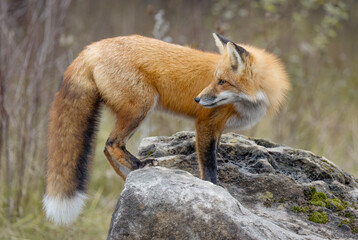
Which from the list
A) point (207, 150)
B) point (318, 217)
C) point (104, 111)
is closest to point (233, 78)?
point (207, 150)

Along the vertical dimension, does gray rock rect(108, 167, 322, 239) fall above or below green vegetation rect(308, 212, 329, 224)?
above

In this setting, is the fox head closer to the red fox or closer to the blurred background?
the red fox

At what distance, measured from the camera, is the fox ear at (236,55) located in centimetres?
341

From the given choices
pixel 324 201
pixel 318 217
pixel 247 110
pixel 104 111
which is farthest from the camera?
pixel 104 111

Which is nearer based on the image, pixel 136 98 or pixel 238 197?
pixel 238 197

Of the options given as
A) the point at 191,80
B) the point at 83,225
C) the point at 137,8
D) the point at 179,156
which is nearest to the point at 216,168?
the point at 179,156

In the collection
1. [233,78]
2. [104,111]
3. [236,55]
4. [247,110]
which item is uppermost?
[236,55]

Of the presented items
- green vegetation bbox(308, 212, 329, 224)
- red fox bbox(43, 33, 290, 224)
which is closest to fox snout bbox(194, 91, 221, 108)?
red fox bbox(43, 33, 290, 224)

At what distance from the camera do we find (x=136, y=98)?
134 inches

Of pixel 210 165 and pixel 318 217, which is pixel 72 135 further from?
pixel 318 217

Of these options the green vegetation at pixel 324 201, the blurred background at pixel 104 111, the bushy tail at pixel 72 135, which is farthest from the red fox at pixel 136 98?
the blurred background at pixel 104 111

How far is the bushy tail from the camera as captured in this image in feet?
10.9

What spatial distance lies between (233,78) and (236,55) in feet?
0.65

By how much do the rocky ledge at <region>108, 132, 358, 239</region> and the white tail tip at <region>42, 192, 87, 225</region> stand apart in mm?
644
